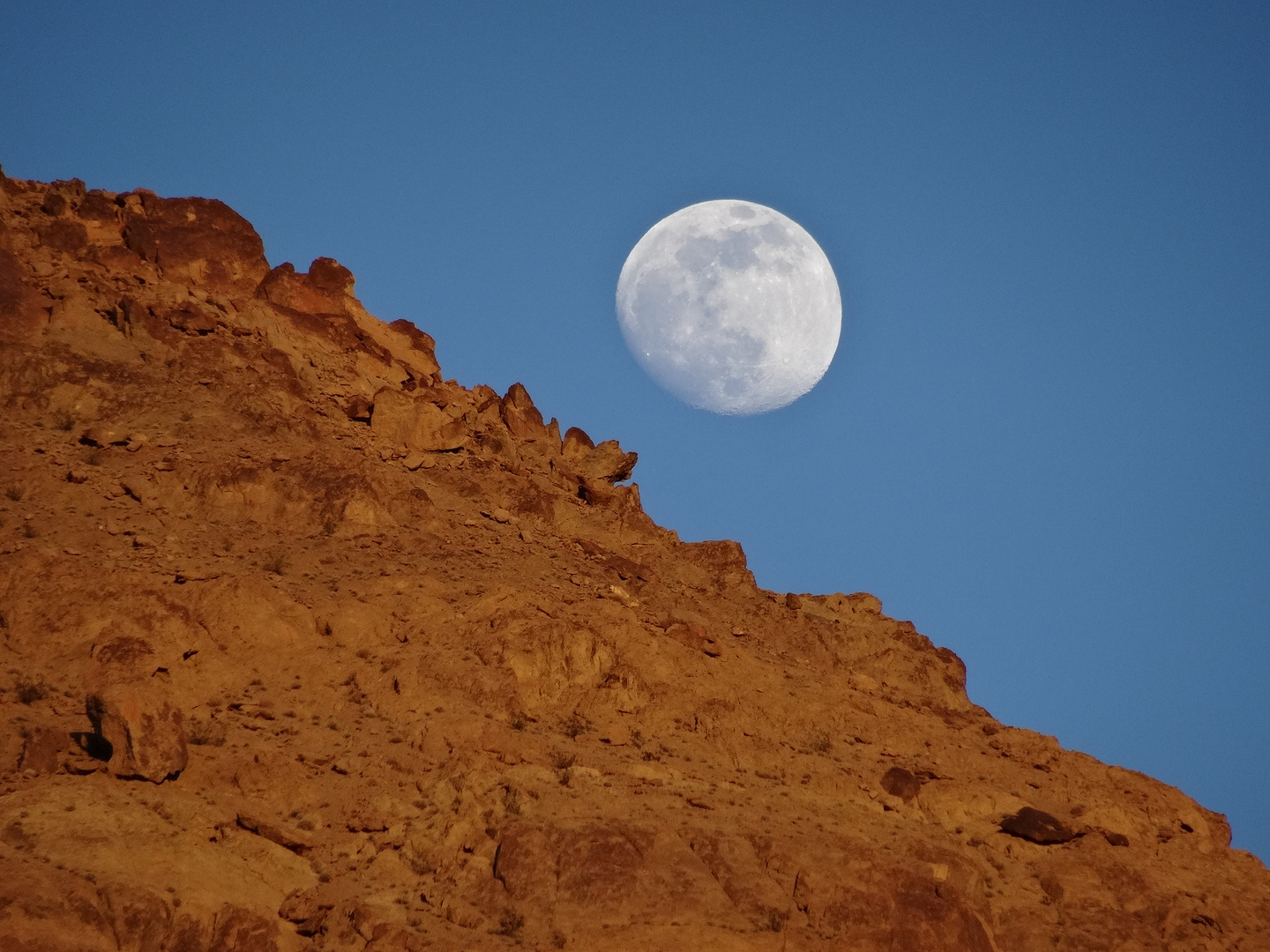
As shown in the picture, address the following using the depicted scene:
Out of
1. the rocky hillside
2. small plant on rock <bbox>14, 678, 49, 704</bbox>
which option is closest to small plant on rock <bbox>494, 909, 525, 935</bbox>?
the rocky hillside

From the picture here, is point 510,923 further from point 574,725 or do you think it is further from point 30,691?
point 30,691

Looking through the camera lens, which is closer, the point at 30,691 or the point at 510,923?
the point at 510,923

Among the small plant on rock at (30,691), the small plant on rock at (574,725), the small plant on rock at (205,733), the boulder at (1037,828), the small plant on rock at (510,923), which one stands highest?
the boulder at (1037,828)

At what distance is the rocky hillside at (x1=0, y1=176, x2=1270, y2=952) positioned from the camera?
51.3 ft

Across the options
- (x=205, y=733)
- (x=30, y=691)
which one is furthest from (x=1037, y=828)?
(x=30, y=691)

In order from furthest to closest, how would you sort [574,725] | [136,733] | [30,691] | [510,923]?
[574,725] → [30,691] → [136,733] → [510,923]

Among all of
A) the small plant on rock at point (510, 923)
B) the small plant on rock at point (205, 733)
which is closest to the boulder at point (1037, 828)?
the small plant on rock at point (510, 923)

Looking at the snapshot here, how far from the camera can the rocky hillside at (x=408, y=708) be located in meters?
15.6

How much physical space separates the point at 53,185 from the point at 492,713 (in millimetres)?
23968

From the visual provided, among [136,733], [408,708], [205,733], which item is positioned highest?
[408,708]

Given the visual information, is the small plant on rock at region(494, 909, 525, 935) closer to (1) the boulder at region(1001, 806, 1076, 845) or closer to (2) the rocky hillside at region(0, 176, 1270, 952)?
(2) the rocky hillside at region(0, 176, 1270, 952)

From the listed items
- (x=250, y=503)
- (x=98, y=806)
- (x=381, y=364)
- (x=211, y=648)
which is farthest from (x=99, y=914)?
(x=381, y=364)

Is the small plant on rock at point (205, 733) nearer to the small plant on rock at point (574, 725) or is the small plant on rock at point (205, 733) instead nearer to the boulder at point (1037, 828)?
the small plant on rock at point (574, 725)

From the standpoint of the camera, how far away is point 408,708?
798 inches
